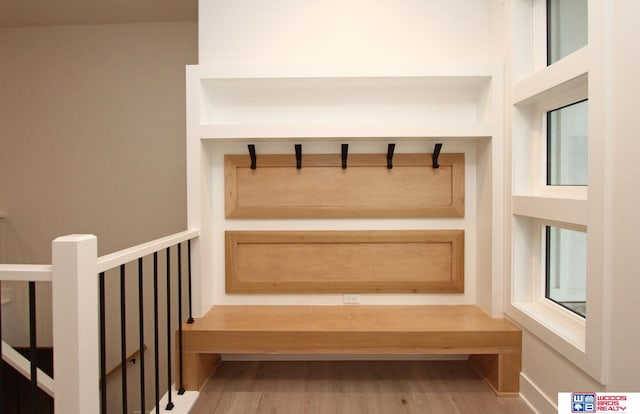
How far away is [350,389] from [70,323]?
4.31 ft

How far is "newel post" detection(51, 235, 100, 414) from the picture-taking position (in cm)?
104

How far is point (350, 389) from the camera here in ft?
6.13

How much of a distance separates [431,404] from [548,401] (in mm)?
478

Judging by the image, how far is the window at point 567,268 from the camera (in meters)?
1.55

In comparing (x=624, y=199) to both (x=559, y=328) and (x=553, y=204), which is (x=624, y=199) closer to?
(x=553, y=204)

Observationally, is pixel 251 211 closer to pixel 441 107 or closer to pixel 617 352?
pixel 441 107

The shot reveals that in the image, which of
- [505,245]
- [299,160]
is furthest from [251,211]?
[505,245]

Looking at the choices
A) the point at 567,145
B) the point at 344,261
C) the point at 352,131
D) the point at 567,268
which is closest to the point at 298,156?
the point at 352,131

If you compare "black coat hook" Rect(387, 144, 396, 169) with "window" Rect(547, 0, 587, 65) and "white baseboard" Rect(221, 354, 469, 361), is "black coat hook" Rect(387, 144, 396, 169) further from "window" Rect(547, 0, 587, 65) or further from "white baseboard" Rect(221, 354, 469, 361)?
"white baseboard" Rect(221, 354, 469, 361)

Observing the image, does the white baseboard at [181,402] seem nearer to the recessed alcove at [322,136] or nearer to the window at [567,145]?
the recessed alcove at [322,136]

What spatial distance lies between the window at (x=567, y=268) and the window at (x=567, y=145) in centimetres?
24

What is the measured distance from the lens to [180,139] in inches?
116

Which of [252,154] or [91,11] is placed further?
[91,11]

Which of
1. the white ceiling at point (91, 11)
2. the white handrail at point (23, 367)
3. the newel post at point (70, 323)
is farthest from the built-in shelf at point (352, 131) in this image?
the white handrail at point (23, 367)
